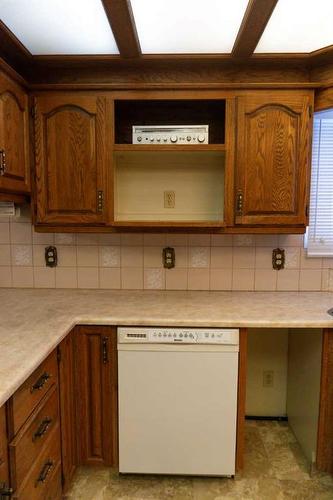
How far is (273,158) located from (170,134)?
0.59 metres

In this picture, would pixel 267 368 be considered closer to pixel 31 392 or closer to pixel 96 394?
pixel 96 394

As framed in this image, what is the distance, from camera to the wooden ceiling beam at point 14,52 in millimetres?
1513

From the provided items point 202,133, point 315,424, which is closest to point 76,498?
point 315,424

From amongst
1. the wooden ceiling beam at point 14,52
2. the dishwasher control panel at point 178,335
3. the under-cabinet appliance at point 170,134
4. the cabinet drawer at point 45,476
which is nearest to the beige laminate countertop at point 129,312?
the dishwasher control panel at point 178,335

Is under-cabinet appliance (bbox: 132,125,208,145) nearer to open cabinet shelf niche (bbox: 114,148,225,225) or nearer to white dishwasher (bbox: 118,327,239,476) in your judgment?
open cabinet shelf niche (bbox: 114,148,225,225)

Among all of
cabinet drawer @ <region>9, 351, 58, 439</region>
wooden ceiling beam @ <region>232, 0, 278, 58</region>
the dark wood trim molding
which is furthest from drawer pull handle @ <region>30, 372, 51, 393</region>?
wooden ceiling beam @ <region>232, 0, 278, 58</region>

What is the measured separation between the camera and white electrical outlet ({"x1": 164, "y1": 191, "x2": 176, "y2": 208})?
2102 millimetres

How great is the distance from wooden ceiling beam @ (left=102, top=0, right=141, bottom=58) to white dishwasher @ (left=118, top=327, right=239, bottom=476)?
1390mm

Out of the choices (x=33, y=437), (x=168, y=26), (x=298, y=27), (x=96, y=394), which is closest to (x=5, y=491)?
(x=33, y=437)

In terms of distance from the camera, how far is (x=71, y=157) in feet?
5.96

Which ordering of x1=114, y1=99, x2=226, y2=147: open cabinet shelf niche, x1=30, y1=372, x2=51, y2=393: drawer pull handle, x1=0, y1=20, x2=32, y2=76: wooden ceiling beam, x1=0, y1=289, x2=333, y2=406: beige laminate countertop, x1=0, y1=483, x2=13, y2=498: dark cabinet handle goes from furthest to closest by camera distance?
x1=114, y1=99, x2=226, y2=147: open cabinet shelf niche → x1=0, y1=20, x2=32, y2=76: wooden ceiling beam → x1=0, y1=289, x2=333, y2=406: beige laminate countertop → x1=30, y1=372, x2=51, y2=393: drawer pull handle → x1=0, y1=483, x2=13, y2=498: dark cabinet handle

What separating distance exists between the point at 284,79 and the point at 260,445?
2.20 metres

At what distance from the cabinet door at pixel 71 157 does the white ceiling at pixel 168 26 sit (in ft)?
0.87

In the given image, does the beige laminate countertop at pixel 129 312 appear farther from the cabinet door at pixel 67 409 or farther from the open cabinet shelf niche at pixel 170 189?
the open cabinet shelf niche at pixel 170 189
